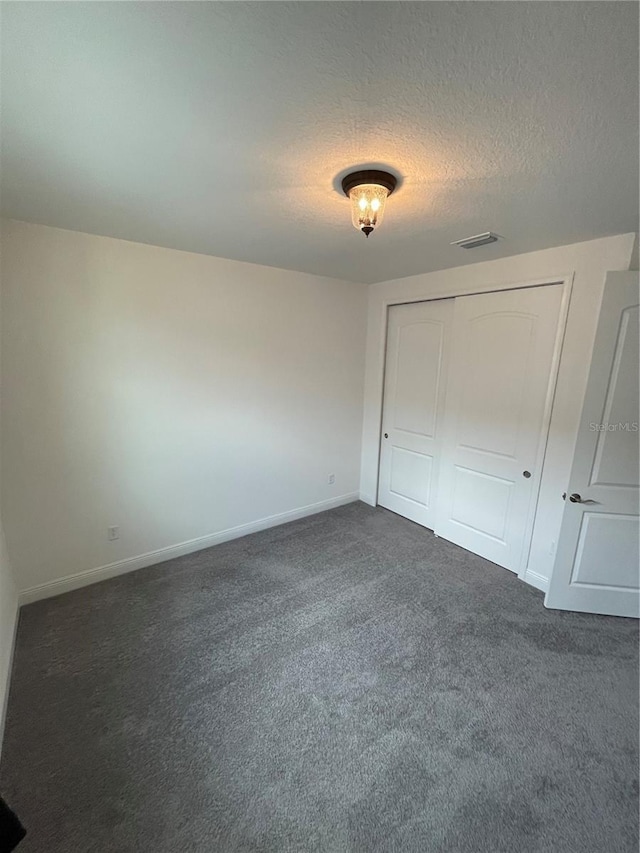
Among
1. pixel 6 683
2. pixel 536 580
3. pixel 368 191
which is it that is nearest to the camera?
pixel 368 191

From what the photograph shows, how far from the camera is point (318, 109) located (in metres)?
1.12

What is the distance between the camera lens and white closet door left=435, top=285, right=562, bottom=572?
2604 mm

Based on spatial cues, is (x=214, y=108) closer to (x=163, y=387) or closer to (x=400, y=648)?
(x=163, y=387)

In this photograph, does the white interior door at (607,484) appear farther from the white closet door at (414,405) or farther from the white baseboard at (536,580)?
the white closet door at (414,405)

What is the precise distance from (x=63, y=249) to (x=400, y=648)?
10.6 feet

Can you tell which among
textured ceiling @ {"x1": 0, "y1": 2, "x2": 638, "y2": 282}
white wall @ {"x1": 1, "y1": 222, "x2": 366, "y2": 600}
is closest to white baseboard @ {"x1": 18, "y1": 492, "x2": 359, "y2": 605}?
white wall @ {"x1": 1, "y1": 222, "x2": 366, "y2": 600}

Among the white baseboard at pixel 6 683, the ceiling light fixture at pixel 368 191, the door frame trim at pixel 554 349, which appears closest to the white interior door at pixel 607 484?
the door frame trim at pixel 554 349

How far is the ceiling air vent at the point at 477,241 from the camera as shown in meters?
2.20

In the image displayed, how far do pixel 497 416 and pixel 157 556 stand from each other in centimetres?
299

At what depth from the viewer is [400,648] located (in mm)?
2090

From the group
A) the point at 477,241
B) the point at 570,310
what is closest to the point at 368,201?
the point at 477,241

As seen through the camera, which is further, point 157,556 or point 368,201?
point 157,556

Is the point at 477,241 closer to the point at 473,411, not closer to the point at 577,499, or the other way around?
the point at 473,411

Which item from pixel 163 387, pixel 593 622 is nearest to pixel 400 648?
pixel 593 622
